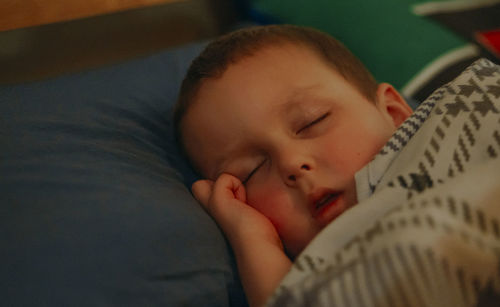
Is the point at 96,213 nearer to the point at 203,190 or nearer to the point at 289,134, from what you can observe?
the point at 203,190

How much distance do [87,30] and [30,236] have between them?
0.85 meters

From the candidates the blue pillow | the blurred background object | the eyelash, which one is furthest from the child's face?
the blurred background object

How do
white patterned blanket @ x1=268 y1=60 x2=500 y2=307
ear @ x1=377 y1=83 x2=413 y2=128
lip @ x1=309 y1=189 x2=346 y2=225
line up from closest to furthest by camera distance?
white patterned blanket @ x1=268 y1=60 x2=500 y2=307 < lip @ x1=309 y1=189 x2=346 y2=225 < ear @ x1=377 y1=83 x2=413 y2=128

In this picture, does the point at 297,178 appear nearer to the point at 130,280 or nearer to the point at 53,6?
the point at 130,280

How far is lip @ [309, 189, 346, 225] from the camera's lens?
68cm

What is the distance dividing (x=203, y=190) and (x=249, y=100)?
184 mm

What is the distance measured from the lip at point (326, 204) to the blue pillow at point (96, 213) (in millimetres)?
148

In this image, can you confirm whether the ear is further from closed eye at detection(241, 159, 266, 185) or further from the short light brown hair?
closed eye at detection(241, 159, 266, 185)

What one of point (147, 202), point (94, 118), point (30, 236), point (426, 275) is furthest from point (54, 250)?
point (426, 275)

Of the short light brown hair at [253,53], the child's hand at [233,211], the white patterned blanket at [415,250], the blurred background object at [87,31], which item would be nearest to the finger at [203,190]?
the child's hand at [233,211]

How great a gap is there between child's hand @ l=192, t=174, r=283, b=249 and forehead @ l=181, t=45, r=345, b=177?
0.15ft

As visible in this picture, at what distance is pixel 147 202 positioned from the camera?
691 mm

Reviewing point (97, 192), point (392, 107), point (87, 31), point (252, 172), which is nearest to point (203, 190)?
point (252, 172)

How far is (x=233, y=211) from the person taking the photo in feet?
2.44
